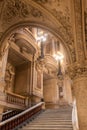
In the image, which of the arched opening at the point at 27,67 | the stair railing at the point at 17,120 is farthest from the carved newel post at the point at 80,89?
the arched opening at the point at 27,67

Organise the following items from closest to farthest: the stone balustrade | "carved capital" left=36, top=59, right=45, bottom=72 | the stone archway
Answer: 1. the stone archway
2. the stone balustrade
3. "carved capital" left=36, top=59, right=45, bottom=72

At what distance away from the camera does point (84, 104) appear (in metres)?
4.41

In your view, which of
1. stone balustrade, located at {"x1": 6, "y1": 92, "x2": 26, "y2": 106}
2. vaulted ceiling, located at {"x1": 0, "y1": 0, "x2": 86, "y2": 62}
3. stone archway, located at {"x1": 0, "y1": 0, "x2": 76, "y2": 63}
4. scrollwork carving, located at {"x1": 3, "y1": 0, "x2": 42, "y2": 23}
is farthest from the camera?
stone balustrade, located at {"x1": 6, "y1": 92, "x2": 26, "y2": 106}

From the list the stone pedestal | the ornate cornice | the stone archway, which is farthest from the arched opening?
the stone pedestal

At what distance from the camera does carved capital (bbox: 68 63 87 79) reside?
15.5ft

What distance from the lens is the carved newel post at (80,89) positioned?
4304mm

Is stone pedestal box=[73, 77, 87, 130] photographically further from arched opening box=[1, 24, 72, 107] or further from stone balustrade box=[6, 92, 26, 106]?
arched opening box=[1, 24, 72, 107]

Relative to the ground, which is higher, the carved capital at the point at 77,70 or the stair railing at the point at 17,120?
the carved capital at the point at 77,70

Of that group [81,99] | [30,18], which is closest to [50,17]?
[30,18]

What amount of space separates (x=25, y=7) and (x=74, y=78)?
2.98 meters

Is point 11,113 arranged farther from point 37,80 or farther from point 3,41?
point 3,41

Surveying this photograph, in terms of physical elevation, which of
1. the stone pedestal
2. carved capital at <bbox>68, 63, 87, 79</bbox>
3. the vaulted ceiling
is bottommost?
the stone pedestal

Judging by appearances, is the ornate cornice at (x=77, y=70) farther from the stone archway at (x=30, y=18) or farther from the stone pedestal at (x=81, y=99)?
the stone archway at (x=30, y=18)

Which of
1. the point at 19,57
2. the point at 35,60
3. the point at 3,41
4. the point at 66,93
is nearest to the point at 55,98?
the point at 66,93
